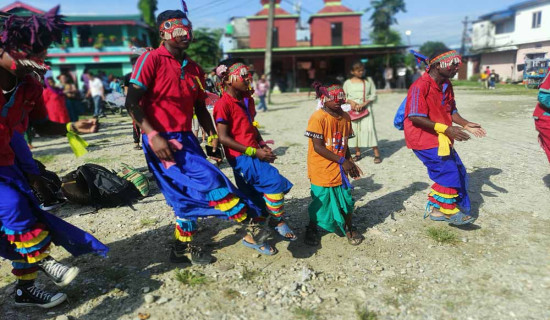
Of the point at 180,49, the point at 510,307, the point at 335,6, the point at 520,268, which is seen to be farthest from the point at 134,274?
the point at 335,6

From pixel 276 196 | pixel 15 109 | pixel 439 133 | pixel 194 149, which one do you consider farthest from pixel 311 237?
pixel 15 109

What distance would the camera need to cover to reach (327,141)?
3.61 m

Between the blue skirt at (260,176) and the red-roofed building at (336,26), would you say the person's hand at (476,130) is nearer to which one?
the blue skirt at (260,176)

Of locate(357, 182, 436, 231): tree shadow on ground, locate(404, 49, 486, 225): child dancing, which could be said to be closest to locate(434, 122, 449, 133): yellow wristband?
locate(404, 49, 486, 225): child dancing

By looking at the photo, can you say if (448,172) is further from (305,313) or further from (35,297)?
(35,297)

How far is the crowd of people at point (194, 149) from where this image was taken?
8.48 feet

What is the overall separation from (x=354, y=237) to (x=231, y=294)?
1.42 metres

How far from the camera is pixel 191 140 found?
121 inches

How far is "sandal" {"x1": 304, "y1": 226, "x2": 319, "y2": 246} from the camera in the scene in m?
3.75

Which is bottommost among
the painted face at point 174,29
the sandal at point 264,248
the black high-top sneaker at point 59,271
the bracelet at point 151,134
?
the sandal at point 264,248

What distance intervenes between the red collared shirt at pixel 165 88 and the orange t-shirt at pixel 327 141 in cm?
117

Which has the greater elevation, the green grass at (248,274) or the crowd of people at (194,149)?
the crowd of people at (194,149)

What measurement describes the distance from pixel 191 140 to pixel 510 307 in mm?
2648

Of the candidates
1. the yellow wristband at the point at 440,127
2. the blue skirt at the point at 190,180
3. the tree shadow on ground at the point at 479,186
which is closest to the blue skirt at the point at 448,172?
the yellow wristband at the point at 440,127
